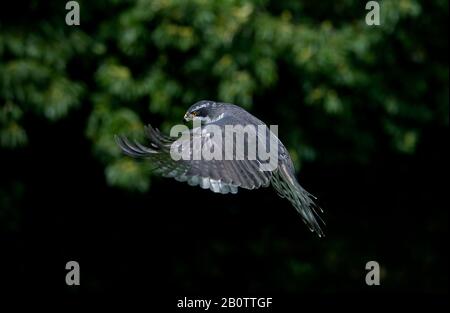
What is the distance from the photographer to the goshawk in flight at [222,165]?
352 cm

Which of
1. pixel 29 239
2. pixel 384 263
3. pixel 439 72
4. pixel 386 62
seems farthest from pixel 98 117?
pixel 384 263

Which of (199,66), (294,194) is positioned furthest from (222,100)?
Result: (294,194)

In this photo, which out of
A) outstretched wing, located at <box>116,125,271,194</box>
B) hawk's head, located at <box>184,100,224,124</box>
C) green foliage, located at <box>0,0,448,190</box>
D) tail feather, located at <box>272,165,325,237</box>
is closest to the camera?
outstretched wing, located at <box>116,125,271,194</box>

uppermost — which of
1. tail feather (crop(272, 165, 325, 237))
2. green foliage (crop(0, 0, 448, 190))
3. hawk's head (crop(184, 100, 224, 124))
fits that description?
green foliage (crop(0, 0, 448, 190))

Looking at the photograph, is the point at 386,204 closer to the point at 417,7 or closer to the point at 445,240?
the point at 445,240

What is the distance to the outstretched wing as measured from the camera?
351 cm

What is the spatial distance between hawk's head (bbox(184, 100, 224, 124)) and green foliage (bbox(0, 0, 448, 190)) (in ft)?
7.84

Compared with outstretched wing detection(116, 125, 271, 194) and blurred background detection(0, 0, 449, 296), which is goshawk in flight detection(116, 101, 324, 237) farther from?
blurred background detection(0, 0, 449, 296)

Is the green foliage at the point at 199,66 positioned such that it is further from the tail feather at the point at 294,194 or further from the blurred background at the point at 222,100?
the tail feather at the point at 294,194

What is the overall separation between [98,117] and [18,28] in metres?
0.89

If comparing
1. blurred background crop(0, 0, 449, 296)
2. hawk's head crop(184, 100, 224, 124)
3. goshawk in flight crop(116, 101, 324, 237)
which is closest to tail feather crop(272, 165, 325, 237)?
goshawk in flight crop(116, 101, 324, 237)

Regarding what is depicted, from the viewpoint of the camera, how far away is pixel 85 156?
771 centimetres

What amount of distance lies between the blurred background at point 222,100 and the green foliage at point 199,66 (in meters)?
0.01

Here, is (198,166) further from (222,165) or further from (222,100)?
(222,100)
